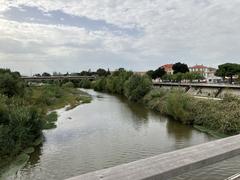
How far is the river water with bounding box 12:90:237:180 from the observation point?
58.4 feet

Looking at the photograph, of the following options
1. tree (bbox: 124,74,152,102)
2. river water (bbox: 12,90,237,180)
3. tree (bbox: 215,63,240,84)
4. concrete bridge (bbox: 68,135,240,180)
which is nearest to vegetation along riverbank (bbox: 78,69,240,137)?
river water (bbox: 12,90,237,180)

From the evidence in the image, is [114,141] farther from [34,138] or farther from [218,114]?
[218,114]

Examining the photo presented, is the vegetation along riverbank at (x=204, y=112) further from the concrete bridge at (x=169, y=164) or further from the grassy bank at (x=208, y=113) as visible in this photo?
the concrete bridge at (x=169, y=164)

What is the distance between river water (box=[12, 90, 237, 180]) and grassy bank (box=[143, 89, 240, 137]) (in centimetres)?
160

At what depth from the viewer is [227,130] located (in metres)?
28.0

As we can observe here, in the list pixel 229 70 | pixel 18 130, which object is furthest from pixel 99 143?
pixel 229 70

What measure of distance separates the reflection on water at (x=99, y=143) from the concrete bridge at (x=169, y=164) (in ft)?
39.6

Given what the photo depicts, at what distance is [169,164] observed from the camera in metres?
4.69

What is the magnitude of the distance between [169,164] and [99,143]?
19.9 metres

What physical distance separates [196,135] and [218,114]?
216 inches

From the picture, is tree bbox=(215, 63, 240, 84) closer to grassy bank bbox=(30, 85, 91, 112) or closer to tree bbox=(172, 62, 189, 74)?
tree bbox=(172, 62, 189, 74)

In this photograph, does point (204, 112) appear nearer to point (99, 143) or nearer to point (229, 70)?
point (99, 143)

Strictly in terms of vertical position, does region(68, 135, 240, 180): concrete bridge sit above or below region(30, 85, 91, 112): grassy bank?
above

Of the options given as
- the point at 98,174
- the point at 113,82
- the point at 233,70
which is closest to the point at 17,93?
the point at 98,174
